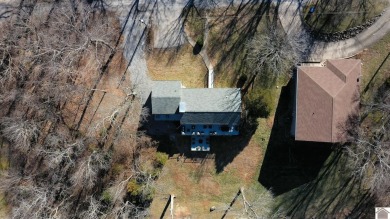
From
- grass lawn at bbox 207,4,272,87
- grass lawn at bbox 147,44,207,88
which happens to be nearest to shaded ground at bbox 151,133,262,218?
grass lawn at bbox 147,44,207,88

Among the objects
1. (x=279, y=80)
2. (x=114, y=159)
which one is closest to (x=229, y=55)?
(x=279, y=80)

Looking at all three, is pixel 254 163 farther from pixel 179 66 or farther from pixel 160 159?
pixel 179 66

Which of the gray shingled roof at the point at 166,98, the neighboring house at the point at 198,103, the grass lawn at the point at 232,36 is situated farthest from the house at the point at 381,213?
the gray shingled roof at the point at 166,98

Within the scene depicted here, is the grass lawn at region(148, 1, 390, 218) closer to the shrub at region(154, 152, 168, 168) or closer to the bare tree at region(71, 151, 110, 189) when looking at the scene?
the shrub at region(154, 152, 168, 168)

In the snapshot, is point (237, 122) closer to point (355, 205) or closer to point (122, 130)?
point (122, 130)

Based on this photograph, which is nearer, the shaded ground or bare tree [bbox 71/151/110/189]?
bare tree [bbox 71/151/110/189]

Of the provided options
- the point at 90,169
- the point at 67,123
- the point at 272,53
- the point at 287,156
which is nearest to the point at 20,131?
the point at 67,123
